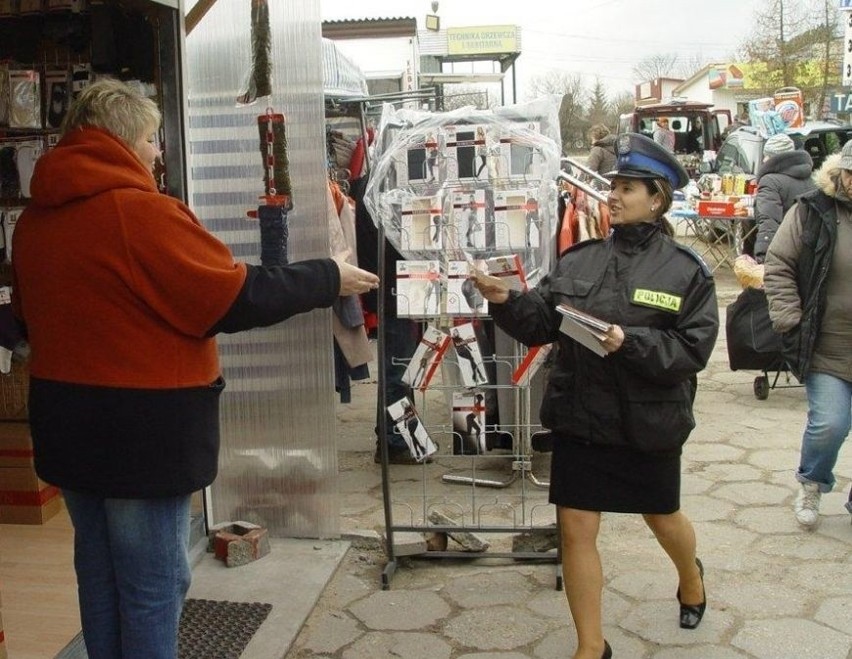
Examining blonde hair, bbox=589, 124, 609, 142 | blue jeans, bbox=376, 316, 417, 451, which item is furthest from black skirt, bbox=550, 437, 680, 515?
blonde hair, bbox=589, 124, 609, 142

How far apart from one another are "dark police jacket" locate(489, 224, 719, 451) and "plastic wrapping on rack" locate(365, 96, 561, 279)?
624 mm

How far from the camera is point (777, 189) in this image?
740 centimetres

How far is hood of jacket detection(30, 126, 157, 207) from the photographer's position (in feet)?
7.18

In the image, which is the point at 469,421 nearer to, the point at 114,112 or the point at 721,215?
the point at 114,112

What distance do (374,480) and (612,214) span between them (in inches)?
109

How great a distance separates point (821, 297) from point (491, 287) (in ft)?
6.12

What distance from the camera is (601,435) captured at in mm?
2986

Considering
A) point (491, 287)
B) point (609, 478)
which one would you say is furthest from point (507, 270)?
point (609, 478)

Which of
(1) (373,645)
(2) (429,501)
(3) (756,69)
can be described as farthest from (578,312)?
(3) (756,69)

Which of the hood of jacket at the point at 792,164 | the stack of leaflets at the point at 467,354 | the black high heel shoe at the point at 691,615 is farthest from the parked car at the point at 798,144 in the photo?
the black high heel shoe at the point at 691,615

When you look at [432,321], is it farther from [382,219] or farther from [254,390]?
[254,390]

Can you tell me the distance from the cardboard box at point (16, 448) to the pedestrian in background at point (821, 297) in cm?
353

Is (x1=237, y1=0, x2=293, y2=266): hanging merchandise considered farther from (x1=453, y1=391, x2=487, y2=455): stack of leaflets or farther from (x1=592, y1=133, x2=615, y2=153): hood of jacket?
(x1=592, y1=133, x2=615, y2=153): hood of jacket

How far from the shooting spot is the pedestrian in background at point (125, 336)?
7.17ft
